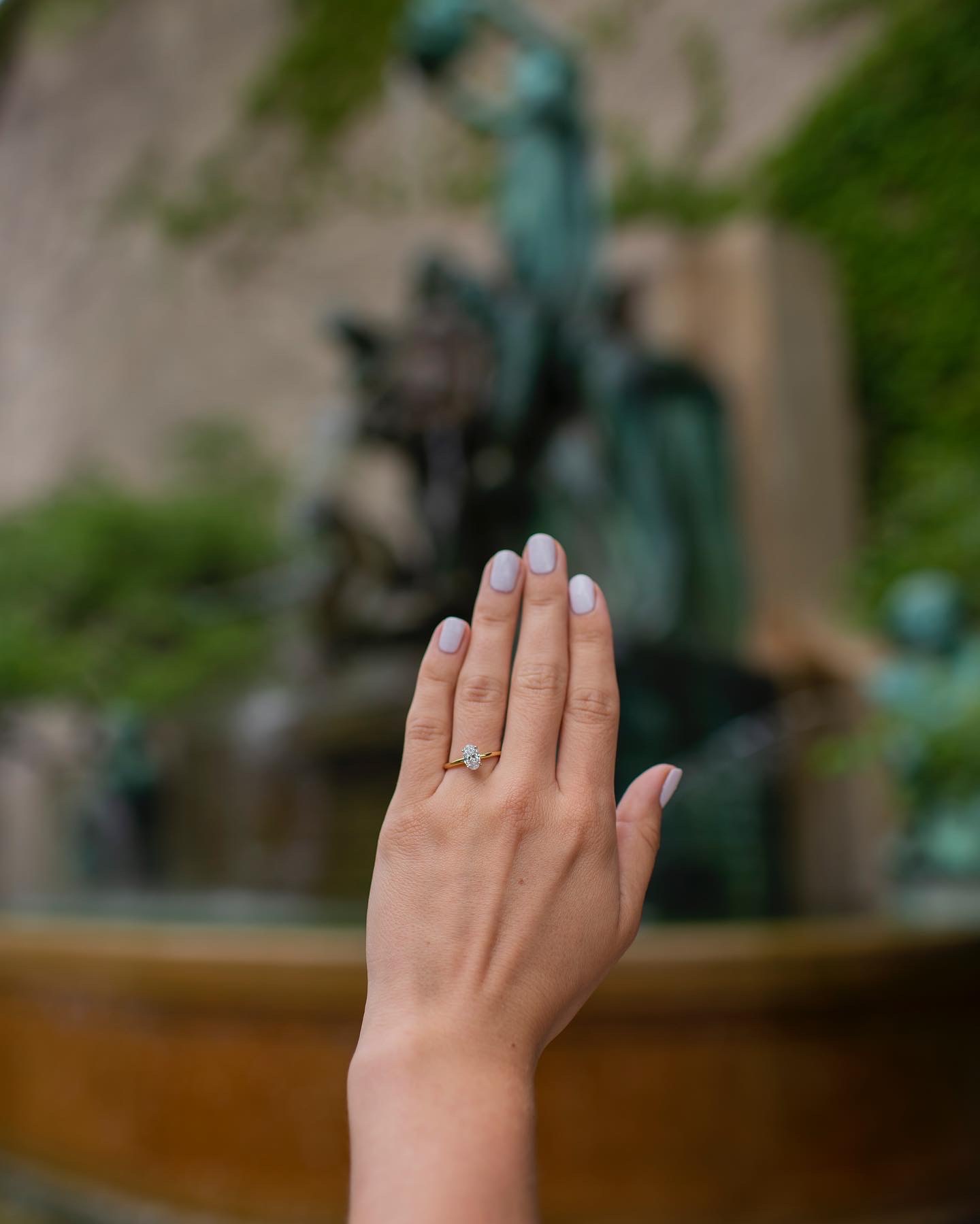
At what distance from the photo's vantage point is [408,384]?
3059 millimetres

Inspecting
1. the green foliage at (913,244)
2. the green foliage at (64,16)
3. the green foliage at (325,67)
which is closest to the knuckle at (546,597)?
the green foliage at (64,16)

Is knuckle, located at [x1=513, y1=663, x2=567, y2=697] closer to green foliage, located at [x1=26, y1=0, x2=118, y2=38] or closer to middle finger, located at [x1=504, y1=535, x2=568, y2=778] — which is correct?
middle finger, located at [x1=504, y1=535, x2=568, y2=778]

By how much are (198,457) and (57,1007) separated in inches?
313

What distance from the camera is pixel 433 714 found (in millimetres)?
470

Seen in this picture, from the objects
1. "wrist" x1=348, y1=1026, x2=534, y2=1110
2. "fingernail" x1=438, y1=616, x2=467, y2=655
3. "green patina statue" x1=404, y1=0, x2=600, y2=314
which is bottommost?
"wrist" x1=348, y1=1026, x2=534, y2=1110

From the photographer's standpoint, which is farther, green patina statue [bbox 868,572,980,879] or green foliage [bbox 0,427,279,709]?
green foliage [bbox 0,427,279,709]

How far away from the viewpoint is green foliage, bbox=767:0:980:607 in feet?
18.9

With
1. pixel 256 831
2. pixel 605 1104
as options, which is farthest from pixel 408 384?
pixel 605 1104

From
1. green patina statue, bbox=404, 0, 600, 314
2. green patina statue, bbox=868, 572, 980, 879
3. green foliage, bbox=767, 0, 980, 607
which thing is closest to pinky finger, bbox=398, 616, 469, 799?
green patina statue, bbox=868, 572, 980, 879

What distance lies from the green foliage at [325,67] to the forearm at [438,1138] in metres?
9.42

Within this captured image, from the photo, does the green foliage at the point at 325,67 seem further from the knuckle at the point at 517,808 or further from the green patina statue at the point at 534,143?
the knuckle at the point at 517,808

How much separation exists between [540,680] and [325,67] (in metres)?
9.72

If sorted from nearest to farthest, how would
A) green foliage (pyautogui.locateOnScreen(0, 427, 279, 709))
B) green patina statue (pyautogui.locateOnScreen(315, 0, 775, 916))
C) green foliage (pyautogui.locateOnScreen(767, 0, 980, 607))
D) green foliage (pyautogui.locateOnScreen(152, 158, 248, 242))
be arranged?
green patina statue (pyautogui.locateOnScreen(315, 0, 775, 916)), green foliage (pyautogui.locateOnScreen(767, 0, 980, 607)), green foliage (pyautogui.locateOnScreen(0, 427, 279, 709)), green foliage (pyautogui.locateOnScreen(152, 158, 248, 242))

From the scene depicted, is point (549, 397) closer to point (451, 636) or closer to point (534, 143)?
point (534, 143)
